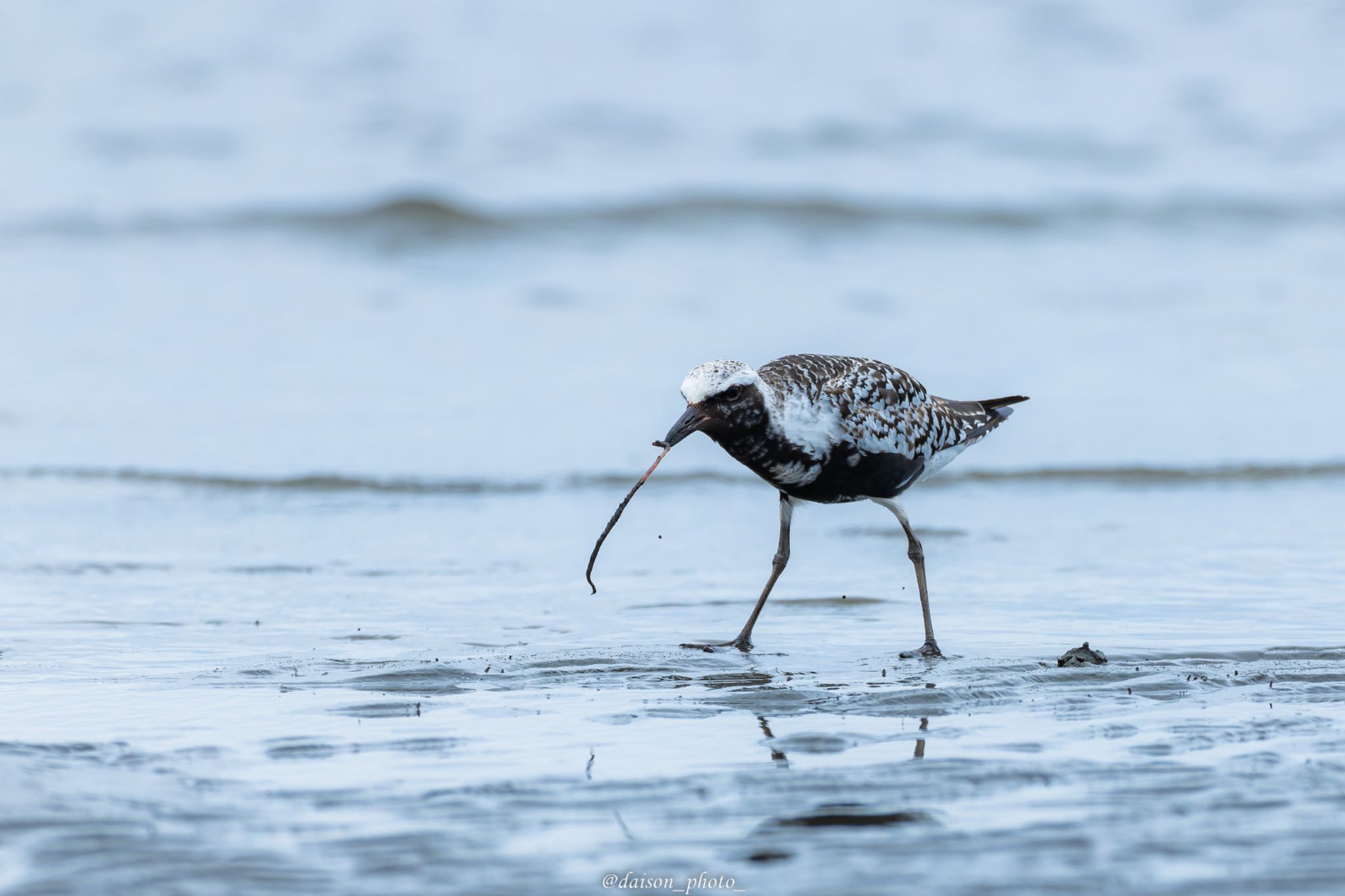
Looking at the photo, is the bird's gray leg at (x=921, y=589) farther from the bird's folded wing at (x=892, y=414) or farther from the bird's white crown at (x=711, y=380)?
the bird's white crown at (x=711, y=380)

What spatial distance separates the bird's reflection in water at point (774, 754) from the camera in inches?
226

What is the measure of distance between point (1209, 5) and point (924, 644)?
29.9 meters

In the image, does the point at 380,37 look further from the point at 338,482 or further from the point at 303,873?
the point at 303,873

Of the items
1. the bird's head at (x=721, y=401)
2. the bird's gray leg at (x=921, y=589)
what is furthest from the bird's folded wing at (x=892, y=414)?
the bird's head at (x=721, y=401)

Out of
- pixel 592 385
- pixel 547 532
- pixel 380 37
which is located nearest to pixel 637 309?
pixel 592 385

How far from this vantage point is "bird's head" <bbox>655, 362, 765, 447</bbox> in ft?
24.5

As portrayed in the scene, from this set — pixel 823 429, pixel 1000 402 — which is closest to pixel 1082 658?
pixel 823 429

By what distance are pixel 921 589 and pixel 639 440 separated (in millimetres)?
5918

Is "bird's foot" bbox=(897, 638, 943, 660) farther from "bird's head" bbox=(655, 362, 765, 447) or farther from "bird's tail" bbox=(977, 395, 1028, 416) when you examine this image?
"bird's tail" bbox=(977, 395, 1028, 416)

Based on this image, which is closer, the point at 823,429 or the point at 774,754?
the point at 774,754

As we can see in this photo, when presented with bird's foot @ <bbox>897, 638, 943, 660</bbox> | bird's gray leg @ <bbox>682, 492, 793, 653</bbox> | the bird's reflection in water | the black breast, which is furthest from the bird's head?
the bird's reflection in water

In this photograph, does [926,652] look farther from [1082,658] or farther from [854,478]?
[854,478]

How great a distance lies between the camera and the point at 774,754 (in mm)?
5891

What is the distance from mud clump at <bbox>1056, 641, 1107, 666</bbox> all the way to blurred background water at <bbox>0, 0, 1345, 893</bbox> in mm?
178
